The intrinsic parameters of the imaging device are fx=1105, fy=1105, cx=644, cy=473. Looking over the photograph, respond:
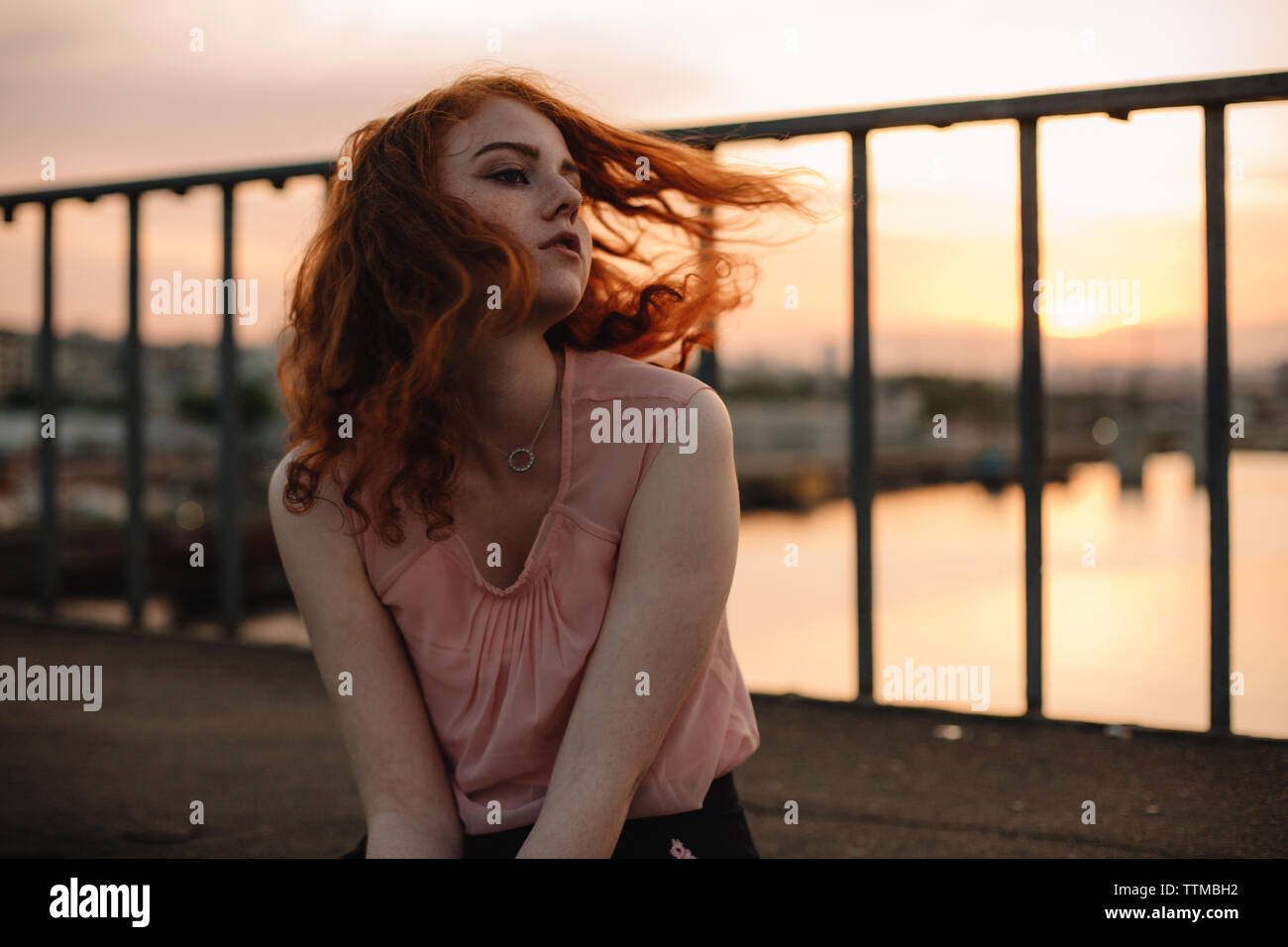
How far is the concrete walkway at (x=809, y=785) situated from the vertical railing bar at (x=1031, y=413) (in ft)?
0.55

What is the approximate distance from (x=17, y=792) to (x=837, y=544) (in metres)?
38.8

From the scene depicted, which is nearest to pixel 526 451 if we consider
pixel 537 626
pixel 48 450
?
pixel 537 626

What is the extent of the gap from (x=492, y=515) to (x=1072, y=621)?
6648 millimetres

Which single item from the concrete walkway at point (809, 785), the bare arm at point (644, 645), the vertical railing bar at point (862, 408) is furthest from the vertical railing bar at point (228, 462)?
the bare arm at point (644, 645)

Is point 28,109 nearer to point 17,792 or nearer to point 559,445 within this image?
point 17,792

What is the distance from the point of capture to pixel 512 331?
1.32 m

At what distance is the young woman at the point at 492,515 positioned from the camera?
49.9 inches

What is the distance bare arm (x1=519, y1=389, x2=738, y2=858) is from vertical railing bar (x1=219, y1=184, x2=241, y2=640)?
2.33 m

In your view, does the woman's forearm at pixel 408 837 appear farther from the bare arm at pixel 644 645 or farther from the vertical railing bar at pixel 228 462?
the vertical railing bar at pixel 228 462

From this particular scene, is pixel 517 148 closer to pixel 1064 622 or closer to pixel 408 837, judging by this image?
pixel 408 837

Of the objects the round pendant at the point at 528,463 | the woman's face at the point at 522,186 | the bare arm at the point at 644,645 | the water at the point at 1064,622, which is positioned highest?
the woman's face at the point at 522,186
